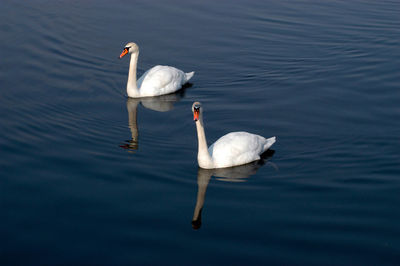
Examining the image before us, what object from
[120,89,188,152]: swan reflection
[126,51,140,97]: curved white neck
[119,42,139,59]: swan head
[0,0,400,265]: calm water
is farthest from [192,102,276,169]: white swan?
[119,42,139,59]: swan head

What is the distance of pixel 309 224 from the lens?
12.1 metres

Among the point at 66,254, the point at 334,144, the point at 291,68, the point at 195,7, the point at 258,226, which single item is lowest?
the point at 66,254

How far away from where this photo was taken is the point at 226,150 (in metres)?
14.1

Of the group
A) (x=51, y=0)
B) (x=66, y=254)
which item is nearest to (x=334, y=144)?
(x=66, y=254)

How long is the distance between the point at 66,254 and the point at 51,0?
66.2 ft

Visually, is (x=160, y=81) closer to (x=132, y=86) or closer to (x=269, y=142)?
(x=132, y=86)

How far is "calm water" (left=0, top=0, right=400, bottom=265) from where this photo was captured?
1155 cm

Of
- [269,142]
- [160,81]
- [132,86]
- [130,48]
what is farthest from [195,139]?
[130,48]

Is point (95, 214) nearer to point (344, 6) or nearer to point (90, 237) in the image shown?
point (90, 237)

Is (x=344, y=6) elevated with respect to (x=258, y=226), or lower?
elevated

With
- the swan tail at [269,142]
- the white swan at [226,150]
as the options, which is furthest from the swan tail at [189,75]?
the white swan at [226,150]

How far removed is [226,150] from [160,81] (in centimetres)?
589

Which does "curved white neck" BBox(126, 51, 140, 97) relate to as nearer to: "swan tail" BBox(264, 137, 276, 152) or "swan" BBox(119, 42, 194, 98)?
"swan" BBox(119, 42, 194, 98)

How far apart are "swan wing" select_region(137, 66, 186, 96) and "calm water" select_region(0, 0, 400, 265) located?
1.65ft
